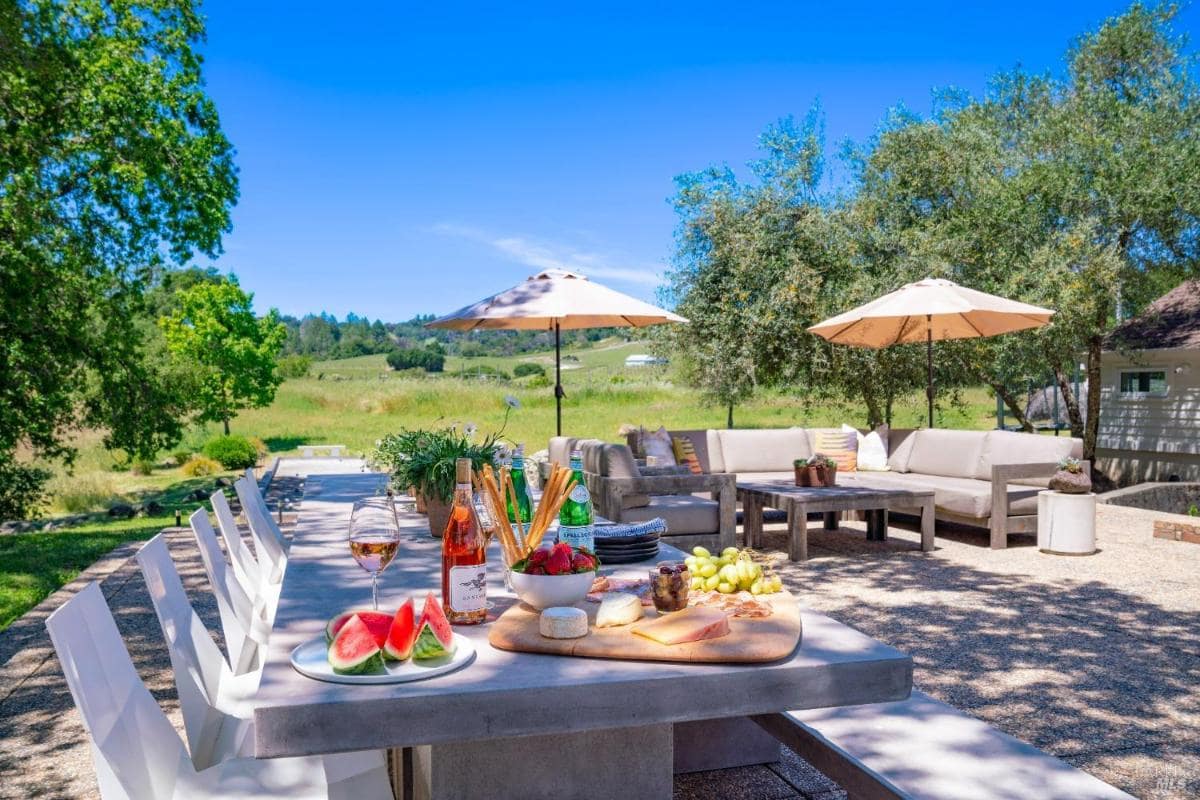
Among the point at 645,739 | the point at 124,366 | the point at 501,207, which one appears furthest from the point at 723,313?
the point at 501,207

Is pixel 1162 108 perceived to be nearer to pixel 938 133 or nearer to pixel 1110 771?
pixel 938 133

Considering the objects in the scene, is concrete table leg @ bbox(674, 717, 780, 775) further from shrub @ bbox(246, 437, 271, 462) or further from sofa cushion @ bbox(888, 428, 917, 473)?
shrub @ bbox(246, 437, 271, 462)

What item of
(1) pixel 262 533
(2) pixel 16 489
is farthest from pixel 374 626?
(2) pixel 16 489

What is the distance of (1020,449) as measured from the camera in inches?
305

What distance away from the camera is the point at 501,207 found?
42.3 m

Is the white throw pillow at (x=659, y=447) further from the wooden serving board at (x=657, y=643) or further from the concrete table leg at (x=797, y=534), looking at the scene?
the wooden serving board at (x=657, y=643)

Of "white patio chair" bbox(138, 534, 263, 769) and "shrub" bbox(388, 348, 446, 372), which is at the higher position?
"shrub" bbox(388, 348, 446, 372)

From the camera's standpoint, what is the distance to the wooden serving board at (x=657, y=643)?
1.64m

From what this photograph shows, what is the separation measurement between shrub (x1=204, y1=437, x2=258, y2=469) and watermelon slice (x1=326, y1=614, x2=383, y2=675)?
19675 millimetres

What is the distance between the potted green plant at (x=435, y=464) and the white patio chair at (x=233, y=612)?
0.67m

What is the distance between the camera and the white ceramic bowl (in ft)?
6.25

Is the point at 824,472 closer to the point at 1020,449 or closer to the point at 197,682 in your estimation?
the point at 1020,449

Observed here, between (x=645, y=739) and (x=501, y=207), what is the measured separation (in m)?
41.7

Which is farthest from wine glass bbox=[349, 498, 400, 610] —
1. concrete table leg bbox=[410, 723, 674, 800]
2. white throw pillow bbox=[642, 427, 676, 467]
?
white throw pillow bbox=[642, 427, 676, 467]
